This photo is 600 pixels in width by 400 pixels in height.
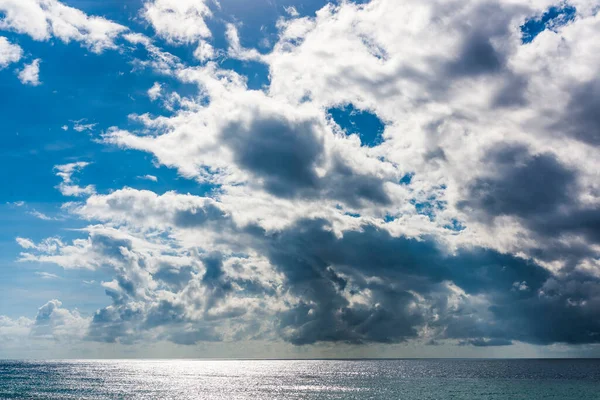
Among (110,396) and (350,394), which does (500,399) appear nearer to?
(350,394)

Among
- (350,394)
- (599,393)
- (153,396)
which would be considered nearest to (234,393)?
(153,396)

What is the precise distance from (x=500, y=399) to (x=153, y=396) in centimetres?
9868

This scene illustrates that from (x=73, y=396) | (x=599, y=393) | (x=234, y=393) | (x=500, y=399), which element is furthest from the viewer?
(x=234, y=393)

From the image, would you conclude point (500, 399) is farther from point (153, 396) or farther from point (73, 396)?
point (73, 396)

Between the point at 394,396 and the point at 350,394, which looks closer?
the point at 394,396

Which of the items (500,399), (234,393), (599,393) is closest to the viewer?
(500,399)

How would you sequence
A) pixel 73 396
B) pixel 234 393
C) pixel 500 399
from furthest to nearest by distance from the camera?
pixel 234 393 → pixel 73 396 → pixel 500 399

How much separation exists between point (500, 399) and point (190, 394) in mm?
92460

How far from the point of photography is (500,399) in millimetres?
131500

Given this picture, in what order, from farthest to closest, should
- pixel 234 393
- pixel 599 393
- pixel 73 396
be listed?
pixel 234 393
pixel 599 393
pixel 73 396

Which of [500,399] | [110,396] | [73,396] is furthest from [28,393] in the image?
[500,399]

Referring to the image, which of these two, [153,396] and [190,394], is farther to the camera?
[190,394]

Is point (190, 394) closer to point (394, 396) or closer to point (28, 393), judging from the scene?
point (28, 393)

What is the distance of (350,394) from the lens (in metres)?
154
